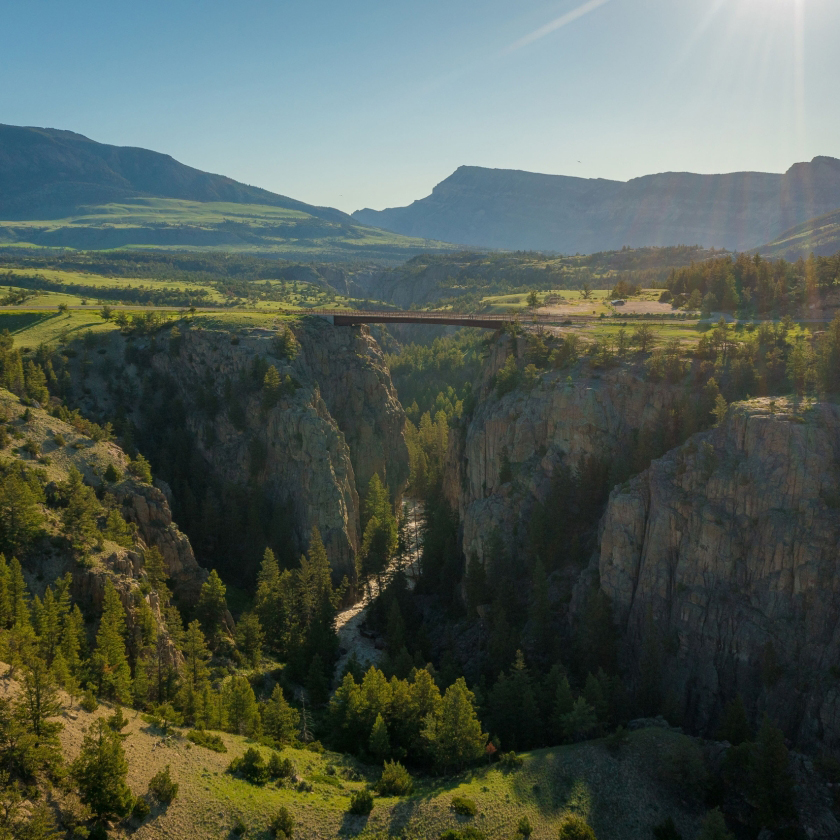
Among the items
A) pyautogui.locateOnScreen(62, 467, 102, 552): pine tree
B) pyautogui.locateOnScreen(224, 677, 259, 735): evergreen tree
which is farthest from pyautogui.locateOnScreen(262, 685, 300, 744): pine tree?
pyautogui.locateOnScreen(62, 467, 102, 552): pine tree

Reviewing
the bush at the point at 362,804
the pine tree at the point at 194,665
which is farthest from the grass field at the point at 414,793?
the pine tree at the point at 194,665

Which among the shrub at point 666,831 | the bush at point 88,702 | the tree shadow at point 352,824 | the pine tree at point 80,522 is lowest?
the shrub at point 666,831

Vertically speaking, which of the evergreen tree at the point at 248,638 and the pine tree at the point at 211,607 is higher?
the pine tree at the point at 211,607

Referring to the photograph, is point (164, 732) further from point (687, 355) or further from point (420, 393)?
point (420, 393)

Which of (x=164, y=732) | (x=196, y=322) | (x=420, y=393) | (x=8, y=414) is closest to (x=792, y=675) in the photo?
(x=164, y=732)

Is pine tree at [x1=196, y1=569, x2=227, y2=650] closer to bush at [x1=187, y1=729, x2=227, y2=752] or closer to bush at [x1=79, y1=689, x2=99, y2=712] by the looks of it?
bush at [x1=187, y1=729, x2=227, y2=752]

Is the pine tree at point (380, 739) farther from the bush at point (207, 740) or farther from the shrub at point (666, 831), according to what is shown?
the shrub at point (666, 831)
